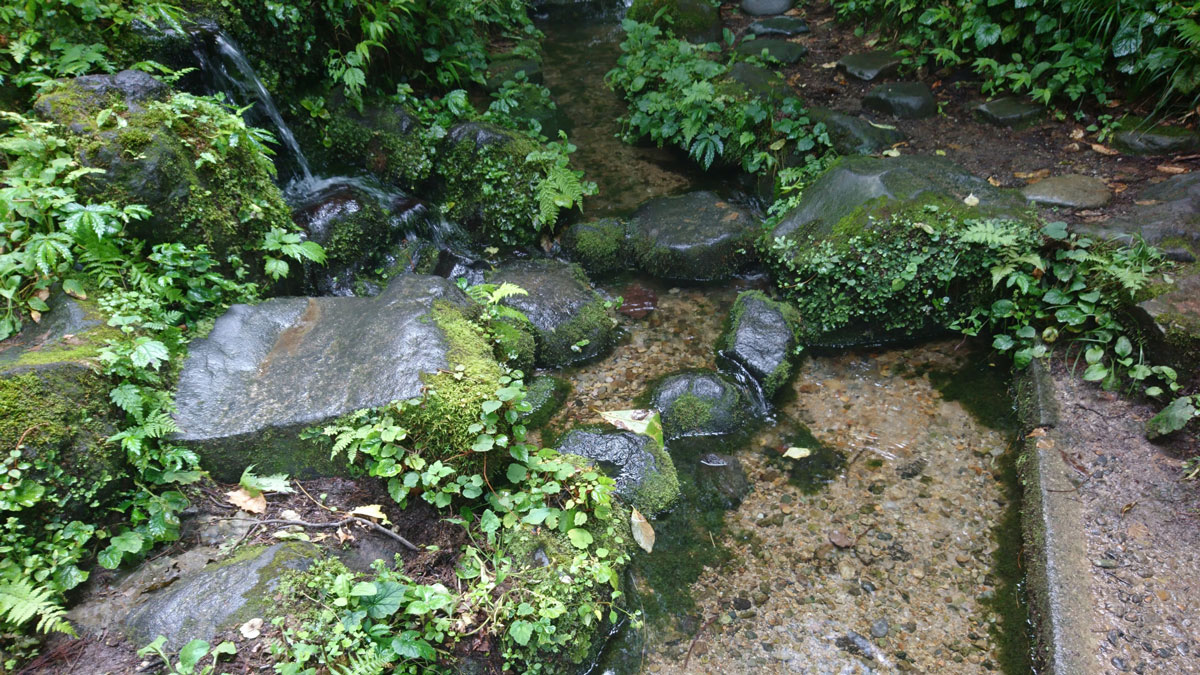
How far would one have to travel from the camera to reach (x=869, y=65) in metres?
7.53

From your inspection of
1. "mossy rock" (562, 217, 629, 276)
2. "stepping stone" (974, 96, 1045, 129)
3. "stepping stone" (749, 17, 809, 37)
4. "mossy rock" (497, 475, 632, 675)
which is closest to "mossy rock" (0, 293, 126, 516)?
"mossy rock" (497, 475, 632, 675)

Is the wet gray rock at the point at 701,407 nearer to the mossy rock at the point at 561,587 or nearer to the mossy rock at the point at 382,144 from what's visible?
the mossy rock at the point at 561,587

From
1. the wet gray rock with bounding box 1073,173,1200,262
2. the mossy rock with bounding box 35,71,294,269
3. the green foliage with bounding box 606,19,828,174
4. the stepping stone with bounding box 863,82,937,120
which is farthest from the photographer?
the stepping stone with bounding box 863,82,937,120

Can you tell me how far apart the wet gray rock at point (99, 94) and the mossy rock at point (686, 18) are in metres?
7.13

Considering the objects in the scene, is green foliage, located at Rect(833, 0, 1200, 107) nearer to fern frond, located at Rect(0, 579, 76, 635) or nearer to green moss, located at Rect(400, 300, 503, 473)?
green moss, located at Rect(400, 300, 503, 473)

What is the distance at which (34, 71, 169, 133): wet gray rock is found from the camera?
366 centimetres

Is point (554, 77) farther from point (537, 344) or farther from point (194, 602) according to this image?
point (194, 602)

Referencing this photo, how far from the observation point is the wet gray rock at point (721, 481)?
416 cm

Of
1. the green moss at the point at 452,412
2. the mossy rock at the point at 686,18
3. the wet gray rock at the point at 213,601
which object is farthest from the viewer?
the mossy rock at the point at 686,18

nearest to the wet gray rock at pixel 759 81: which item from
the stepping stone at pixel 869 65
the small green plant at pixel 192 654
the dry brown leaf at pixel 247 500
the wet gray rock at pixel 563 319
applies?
the stepping stone at pixel 869 65

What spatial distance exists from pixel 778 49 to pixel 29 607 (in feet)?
29.8

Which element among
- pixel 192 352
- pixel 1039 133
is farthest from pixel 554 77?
pixel 192 352

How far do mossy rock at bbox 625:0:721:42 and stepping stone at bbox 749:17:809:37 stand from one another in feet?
1.96

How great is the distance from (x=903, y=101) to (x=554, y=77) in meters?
4.91
